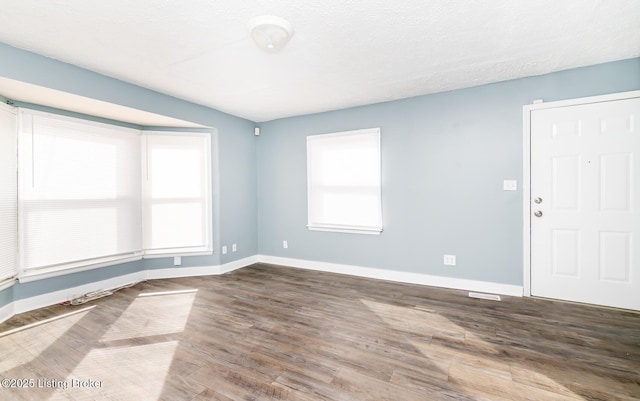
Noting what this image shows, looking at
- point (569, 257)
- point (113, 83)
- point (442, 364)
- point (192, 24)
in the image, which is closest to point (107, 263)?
point (113, 83)

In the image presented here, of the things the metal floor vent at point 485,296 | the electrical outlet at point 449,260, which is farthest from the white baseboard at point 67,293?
the metal floor vent at point 485,296

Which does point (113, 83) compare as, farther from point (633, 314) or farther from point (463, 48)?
point (633, 314)

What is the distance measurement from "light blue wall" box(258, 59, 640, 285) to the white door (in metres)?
0.19

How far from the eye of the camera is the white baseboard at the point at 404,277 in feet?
10.7

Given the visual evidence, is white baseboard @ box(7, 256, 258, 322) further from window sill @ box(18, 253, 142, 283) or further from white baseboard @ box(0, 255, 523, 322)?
window sill @ box(18, 253, 142, 283)

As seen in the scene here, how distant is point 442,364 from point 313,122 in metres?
3.59

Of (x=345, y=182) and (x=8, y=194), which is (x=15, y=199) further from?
(x=345, y=182)

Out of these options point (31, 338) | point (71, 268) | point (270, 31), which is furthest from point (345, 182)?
point (31, 338)

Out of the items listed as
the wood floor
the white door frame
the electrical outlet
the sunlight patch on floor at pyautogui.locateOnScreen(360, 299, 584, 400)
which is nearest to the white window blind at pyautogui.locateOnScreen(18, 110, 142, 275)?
the wood floor

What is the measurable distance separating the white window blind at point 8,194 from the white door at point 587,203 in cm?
544

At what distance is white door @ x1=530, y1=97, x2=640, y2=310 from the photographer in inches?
108

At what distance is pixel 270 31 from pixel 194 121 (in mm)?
2258

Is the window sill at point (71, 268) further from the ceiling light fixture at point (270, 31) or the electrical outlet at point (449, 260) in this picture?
the electrical outlet at point (449, 260)

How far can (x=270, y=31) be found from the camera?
2031 mm
